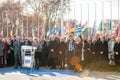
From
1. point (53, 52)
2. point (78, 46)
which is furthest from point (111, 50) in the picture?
point (53, 52)

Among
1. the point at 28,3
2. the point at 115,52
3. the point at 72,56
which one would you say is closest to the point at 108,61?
the point at 115,52

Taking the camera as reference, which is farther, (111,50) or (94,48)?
(94,48)

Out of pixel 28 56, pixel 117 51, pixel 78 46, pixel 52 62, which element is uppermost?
pixel 78 46

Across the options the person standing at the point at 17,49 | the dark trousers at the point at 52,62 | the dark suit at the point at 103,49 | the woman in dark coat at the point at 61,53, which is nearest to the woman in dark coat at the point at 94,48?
the dark suit at the point at 103,49

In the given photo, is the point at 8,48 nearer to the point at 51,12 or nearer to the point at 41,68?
→ the point at 41,68

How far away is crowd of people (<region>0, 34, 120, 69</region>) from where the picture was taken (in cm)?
2033

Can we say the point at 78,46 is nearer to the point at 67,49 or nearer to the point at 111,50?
the point at 67,49

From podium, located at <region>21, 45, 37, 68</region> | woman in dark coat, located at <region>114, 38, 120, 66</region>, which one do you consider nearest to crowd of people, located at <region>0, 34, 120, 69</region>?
woman in dark coat, located at <region>114, 38, 120, 66</region>

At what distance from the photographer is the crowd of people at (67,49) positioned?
2033cm

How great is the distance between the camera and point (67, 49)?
21000mm

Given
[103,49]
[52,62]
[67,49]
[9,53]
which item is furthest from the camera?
[9,53]

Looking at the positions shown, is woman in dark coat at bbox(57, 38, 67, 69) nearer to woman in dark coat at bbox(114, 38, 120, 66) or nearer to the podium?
the podium

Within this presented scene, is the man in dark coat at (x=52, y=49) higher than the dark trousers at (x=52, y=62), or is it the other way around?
the man in dark coat at (x=52, y=49)

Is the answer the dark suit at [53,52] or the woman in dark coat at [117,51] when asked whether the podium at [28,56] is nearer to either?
the dark suit at [53,52]
